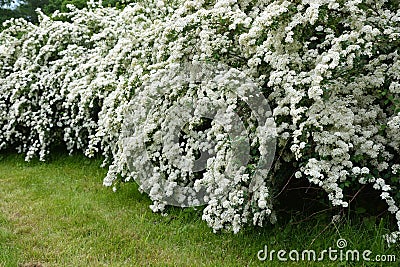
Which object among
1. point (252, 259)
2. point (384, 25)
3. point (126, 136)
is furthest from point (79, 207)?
point (384, 25)

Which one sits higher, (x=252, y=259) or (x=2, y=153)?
(x=252, y=259)

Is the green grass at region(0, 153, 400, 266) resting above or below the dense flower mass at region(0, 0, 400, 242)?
below

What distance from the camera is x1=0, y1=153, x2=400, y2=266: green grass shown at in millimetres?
2953

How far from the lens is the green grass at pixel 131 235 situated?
9.69ft

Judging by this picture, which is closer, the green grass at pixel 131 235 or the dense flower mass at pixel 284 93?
the dense flower mass at pixel 284 93

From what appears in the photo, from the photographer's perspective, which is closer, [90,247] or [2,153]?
[90,247]

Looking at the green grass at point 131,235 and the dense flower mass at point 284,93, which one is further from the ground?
the dense flower mass at point 284,93

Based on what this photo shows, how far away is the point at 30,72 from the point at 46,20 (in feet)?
2.85

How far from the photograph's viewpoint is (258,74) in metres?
3.18

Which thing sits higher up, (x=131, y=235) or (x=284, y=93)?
(x=284, y=93)

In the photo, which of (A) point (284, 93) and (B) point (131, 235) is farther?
(B) point (131, 235)

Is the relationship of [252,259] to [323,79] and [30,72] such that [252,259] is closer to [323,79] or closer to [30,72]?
[323,79]

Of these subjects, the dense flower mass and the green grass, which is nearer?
the dense flower mass

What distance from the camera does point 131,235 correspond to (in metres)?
3.36
